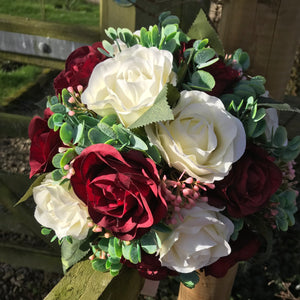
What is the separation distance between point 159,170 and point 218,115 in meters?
0.15

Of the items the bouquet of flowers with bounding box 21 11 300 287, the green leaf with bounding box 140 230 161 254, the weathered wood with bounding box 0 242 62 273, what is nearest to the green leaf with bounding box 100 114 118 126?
the bouquet of flowers with bounding box 21 11 300 287

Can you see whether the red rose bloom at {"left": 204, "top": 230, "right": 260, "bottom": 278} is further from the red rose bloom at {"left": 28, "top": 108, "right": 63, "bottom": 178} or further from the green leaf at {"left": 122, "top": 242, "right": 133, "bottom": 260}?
the red rose bloom at {"left": 28, "top": 108, "right": 63, "bottom": 178}

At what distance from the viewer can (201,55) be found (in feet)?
2.59

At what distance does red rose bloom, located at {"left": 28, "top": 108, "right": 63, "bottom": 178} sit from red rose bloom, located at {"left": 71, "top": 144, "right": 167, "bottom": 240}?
0.14 metres

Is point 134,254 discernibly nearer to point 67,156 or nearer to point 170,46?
point 67,156

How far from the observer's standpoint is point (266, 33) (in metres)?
0.93

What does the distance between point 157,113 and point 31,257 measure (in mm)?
1733

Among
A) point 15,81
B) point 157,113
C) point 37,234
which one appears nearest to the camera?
point 157,113

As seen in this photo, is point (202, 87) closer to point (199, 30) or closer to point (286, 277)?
point (199, 30)

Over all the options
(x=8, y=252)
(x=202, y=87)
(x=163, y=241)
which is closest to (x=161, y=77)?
(x=202, y=87)

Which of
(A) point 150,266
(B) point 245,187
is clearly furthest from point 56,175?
(B) point 245,187

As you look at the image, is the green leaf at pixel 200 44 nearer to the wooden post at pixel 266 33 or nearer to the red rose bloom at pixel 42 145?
the wooden post at pixel 266 33

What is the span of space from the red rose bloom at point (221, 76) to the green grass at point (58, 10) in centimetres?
312

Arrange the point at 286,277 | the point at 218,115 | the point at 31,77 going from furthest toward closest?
the point at 31,77 → the point at 286,277 → the point at 218,115
